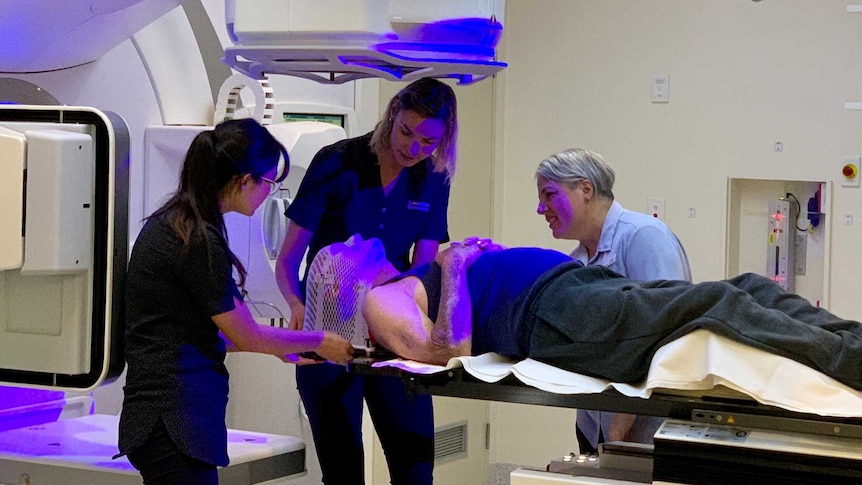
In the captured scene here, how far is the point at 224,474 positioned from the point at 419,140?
0.76 metres

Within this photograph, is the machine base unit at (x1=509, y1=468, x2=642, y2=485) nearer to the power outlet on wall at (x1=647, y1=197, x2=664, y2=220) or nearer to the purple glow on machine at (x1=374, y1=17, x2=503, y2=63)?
the purple glow on machine at (x1=374, y1=17, x2=503, y2=63)

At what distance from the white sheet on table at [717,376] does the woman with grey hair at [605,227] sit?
0.51 meters

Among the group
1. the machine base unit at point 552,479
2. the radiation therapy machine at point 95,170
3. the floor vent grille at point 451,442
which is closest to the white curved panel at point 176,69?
the radiation therapy machine at point 95,170

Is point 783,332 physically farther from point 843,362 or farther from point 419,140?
point 419,140

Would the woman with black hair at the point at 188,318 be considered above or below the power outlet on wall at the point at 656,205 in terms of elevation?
below

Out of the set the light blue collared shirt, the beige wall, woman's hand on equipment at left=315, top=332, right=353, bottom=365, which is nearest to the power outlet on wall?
the beige wall

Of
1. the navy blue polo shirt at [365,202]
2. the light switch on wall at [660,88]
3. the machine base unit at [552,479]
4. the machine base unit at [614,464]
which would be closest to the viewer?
the machine base unit at [552,479]

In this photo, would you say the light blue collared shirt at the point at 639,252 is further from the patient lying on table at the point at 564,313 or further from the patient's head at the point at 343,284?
the patient's head at the point at 343,284

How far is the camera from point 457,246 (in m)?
2.23

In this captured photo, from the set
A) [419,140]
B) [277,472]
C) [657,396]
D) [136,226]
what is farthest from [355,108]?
[657,396]

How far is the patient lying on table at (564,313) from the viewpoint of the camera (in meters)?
1.83

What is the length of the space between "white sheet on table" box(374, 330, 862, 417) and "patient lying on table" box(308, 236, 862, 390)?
0.02 metres

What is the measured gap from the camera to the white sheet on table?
Result: 5.64ft

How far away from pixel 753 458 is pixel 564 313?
50cm
